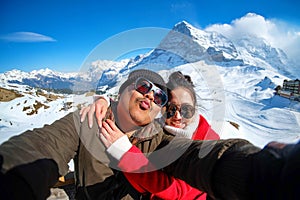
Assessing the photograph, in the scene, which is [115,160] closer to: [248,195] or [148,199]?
[148,199]

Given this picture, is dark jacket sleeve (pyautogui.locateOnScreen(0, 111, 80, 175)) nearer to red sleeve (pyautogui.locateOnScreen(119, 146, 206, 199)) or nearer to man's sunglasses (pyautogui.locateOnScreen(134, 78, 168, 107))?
red sleeve (pyautogui.locateOnScreen(119, 146, 206, 199))

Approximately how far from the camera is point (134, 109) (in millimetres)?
1949

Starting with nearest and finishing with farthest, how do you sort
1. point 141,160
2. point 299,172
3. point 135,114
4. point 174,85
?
point 299,172 < point 141,160 < point 135,114 < point 174,85

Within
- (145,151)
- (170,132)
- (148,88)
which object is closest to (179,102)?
(170,132)

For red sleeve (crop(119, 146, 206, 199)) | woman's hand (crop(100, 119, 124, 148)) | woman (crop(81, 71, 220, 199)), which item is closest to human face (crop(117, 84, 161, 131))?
woman (crop(81, 71, 220, 199))

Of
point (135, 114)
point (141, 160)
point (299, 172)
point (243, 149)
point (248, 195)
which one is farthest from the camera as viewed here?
point (135, 114)

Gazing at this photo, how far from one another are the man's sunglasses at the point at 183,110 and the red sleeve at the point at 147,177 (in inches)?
48.6

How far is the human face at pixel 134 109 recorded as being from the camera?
1937 mm

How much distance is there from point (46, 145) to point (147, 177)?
0.76 metres

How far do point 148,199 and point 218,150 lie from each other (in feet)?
3.74

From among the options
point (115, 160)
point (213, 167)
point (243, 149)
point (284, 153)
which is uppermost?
point (284, 153)

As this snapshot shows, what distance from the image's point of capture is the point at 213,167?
88 centimetres

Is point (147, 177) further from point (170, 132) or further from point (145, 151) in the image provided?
point (170, 132)

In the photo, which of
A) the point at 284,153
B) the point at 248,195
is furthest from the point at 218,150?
the point at 284,153
